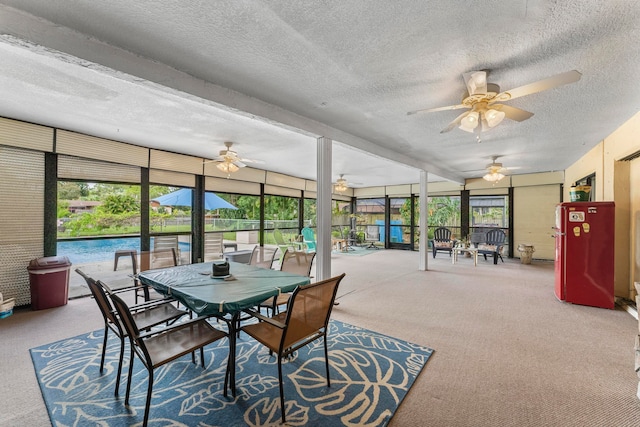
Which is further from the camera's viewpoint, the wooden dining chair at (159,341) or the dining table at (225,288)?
the dining table at (225,288)

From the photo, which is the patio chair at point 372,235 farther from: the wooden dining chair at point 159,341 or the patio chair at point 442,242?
the wooden dining chair at point 159,341

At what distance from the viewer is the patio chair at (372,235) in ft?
37.6

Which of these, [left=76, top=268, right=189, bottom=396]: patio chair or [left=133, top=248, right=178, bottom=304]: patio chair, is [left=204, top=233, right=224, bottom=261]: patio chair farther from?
[left=76, top=268, right=189, bottom=396]: patio chair

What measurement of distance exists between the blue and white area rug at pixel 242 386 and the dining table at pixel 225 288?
0.83ft

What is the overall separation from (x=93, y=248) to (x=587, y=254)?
7.93 metres

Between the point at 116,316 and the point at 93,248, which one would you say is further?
the point at 93,248

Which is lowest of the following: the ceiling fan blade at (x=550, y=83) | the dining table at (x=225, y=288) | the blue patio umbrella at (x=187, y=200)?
the dining table at (x=225, y=288)

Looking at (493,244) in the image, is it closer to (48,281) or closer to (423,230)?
(423,230)

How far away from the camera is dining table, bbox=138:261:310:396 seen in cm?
201

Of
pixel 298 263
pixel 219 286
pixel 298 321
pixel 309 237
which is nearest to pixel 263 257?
pixel 298 263

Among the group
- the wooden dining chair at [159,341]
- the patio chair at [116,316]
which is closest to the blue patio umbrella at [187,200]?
the patio chair at [116,316]

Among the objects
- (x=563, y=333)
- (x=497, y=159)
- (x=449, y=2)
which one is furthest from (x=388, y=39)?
(x=497, y=159)

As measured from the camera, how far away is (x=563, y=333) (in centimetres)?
311

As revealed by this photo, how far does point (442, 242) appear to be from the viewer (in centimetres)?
855
